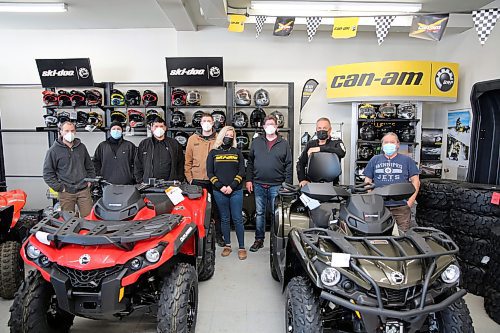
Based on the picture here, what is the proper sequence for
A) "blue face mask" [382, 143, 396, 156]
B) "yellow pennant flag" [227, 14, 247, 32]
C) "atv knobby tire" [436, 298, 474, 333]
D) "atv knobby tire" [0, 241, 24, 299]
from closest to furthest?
1. "atv knobby tire" [436, 298, 474, 333]
2. "atv knobby tire" [0, 241, 24, 299]
3. "blue face mask" [382, 143, 396, 156]
4. "yellow pennant flag" [227, 14, 247, 32]

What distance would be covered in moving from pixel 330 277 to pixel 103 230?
4.68 feet

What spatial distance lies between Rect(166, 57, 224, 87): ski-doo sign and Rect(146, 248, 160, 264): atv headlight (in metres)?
4.25

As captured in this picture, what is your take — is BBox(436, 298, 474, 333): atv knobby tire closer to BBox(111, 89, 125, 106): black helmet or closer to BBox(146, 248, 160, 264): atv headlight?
BBox(146, 248, 160, 264): atv headlight

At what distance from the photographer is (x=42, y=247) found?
7.45 ft

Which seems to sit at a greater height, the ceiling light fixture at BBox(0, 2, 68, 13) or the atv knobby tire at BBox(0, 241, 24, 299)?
the ceiling light fixture at BBox(0, 2, 68, 13)

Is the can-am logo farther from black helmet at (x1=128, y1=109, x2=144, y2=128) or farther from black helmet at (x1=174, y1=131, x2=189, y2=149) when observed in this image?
black helmet at (x1=128, y1=109, x2=144, y2=128)

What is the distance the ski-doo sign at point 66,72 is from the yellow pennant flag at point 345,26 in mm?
3964

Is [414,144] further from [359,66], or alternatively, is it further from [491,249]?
[491,249]

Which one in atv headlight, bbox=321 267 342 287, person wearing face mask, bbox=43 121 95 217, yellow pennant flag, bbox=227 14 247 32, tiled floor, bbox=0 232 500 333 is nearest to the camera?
atv headlight, bbox=321 267 342 287

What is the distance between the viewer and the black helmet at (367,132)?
594 cm

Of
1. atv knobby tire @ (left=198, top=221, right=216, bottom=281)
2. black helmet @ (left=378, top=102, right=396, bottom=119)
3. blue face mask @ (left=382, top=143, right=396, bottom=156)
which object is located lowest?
atv knobby tire @ (left=198, top=221, right=216, bottom=281)

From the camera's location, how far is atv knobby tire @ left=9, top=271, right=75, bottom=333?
7.34 feet

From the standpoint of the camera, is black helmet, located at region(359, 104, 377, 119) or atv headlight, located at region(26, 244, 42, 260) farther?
black helmet, located at region(359, 104, 377, 119)

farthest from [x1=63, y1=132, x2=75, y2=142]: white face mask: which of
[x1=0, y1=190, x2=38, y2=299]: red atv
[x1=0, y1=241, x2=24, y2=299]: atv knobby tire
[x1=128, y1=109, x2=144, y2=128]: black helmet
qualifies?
[x1=128, y1=109, x2=144, y2=128]: black helmet
